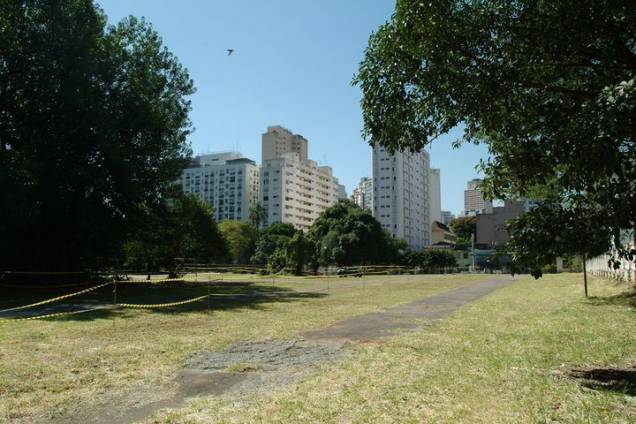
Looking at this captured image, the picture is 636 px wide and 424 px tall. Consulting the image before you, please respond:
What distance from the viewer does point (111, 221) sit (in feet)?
89.1

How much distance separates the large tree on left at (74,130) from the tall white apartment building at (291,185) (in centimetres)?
10497

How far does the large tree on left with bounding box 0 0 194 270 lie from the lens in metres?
24.0

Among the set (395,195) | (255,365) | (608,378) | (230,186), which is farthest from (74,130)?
(230,186)

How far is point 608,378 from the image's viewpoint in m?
6.88

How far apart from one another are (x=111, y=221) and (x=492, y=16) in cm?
2461

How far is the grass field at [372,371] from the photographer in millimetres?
5473

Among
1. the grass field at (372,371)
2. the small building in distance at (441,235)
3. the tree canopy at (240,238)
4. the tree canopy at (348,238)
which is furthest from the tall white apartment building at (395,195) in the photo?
the grass field at (372,371)

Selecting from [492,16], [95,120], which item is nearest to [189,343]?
[492,16]

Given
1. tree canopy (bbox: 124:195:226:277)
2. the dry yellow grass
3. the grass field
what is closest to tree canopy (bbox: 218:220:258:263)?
tree canopy (bbox: 124:195:226:277)

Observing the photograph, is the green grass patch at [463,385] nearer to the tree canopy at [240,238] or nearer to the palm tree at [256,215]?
the tree canopy at [240,238]

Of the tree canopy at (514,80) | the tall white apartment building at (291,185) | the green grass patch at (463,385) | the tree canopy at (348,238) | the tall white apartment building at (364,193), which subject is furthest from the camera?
the tall white apartment building at (364,193)

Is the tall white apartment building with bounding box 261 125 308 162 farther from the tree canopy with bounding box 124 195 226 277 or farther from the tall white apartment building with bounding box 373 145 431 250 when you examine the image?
the tree canopy with bounding box 124 195 226 277

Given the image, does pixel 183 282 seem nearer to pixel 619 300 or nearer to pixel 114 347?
pixel 114 347

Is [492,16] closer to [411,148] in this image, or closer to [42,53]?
[411,148]
